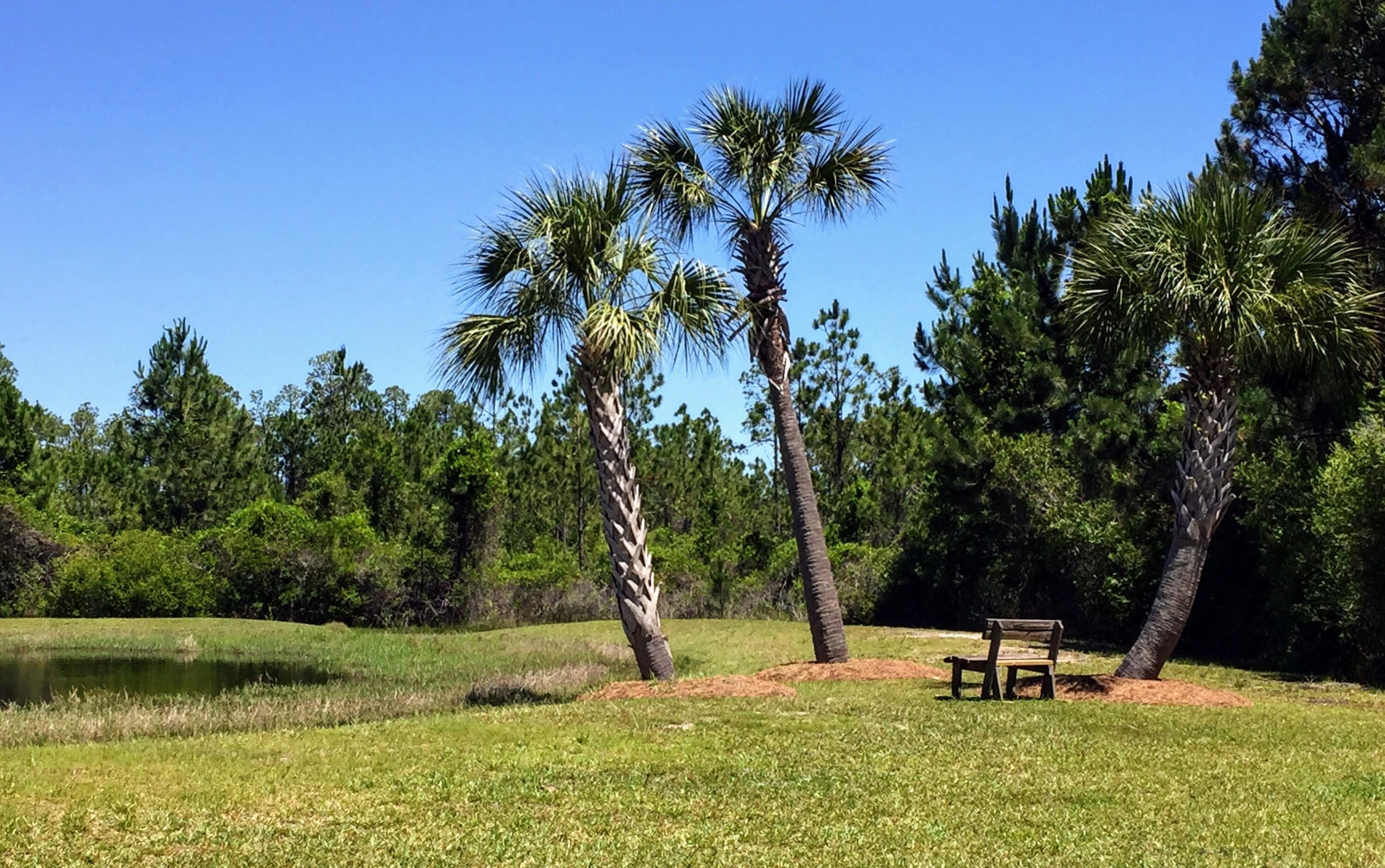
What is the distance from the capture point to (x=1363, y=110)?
23.7 m

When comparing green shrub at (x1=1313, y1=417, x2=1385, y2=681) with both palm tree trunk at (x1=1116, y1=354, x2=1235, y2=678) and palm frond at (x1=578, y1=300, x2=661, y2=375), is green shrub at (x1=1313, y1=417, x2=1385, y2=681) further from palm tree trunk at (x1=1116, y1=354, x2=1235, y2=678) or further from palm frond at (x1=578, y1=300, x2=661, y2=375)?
palm frond at (x1=578, y1=300, x2=661, y2=375)

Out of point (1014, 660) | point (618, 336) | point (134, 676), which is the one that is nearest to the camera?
point (1014, 660)

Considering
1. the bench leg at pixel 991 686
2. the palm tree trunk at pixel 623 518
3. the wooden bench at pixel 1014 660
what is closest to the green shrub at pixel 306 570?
the palm tree trunk at pixel 623 518

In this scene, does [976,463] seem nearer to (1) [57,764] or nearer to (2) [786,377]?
(2) [786,377]

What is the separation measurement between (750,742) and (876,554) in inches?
1037

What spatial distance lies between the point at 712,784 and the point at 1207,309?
9.66 metres

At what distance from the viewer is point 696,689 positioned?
50.4 feet

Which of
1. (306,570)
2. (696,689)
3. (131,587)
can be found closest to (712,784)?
(696,689)

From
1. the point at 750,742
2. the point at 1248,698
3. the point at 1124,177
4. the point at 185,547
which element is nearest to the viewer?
the point at 750,742

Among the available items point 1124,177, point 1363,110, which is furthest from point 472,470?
point 1363,110

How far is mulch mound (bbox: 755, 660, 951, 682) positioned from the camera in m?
17.1

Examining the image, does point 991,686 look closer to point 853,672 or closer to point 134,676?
point 853,672

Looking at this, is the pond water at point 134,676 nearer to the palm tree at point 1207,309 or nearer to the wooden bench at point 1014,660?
the wooden bench at point 1014,660

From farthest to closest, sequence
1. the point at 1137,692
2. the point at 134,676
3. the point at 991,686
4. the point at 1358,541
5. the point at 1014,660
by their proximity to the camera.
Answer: the point at 134,676 → the point at 1358,541 → the point at 1137,692 → the point at 991,686 → the point at 1014,660
